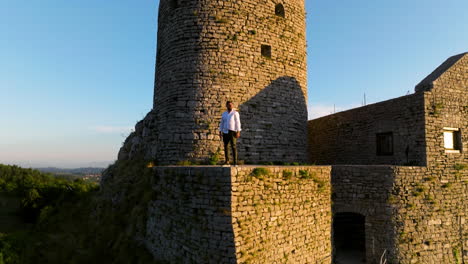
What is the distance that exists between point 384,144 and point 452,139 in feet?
7.97

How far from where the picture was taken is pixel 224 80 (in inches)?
423

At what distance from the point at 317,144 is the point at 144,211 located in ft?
34.5

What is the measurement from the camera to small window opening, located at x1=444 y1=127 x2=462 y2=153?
35.5 feet

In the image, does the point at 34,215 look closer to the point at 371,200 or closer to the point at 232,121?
the point at 232,121

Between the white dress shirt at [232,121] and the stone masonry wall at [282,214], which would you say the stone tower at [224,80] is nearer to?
the white dress shirt at [232,121]

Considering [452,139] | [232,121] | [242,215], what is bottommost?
[242,215]

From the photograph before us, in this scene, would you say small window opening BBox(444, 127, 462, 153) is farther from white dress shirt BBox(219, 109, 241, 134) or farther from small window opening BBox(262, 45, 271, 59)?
white dress shirt BBox(219, 109, 241, 134)

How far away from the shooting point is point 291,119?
1192cm

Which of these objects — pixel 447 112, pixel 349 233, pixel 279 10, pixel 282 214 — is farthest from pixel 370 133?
pixel 282 214

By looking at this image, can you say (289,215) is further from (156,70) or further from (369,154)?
(156,70)

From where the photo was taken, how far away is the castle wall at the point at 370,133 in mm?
10547

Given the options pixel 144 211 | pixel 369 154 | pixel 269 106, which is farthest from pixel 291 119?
pixel 144 211

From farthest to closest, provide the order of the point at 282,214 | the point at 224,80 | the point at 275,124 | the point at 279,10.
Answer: the point at 279,10 < the point at 275,124 < the point at 224,80 < the point at 282,214

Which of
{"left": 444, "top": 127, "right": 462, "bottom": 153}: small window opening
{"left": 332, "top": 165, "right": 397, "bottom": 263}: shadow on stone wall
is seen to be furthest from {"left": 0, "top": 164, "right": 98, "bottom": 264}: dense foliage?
{"left": 444, "top": 127, "right": 462, "bottom": 153}: small window opening
